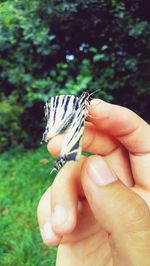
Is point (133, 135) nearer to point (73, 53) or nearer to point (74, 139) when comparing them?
point (74, 139)

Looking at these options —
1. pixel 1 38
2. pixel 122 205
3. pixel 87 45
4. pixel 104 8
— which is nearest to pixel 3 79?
pixel 1 38

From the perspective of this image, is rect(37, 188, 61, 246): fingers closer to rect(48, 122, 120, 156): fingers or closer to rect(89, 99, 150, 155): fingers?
rect(48, 122, 120, 156): fingers

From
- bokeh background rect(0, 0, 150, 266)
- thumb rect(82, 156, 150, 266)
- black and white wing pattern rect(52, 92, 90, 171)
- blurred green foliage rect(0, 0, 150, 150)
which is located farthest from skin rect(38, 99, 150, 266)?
blurred green foliage rect(0, 0, 150, 150)

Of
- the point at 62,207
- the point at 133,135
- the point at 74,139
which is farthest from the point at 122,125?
the point at 74,139

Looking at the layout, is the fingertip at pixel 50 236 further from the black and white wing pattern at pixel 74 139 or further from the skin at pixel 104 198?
the black and white wing pattern at pixel 74 139

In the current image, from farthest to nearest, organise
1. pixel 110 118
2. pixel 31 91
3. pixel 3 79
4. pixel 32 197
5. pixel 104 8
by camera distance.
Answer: pixel 3 79
pixel 31 91
pixel 104 8
pixel 32 197
pixel 110 118

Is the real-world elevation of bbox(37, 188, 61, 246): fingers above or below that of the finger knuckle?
below

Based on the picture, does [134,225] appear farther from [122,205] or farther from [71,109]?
[71,109]
